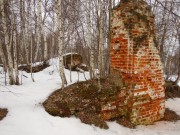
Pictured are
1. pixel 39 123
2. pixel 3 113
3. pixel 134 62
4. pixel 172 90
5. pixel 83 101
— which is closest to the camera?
pixel 39 123

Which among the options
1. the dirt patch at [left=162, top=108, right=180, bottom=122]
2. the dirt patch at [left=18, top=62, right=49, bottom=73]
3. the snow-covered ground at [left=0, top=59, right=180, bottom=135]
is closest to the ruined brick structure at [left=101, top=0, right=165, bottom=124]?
the snow-covered ground at [left=0, top=59, right=180, bottom=135]

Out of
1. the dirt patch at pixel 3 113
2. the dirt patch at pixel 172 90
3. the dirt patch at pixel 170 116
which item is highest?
the dirt patch at pixel 3 113

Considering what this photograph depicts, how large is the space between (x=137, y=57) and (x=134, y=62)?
0.47 feet

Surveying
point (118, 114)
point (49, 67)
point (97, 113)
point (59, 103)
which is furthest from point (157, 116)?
point (49, 67)

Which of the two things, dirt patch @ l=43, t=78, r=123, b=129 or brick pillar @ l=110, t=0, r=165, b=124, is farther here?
brick pillar @ l=110, t=0, r=165, b=124

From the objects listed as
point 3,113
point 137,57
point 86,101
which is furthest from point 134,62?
point 3,113

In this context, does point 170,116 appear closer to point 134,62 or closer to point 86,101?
point 134,62

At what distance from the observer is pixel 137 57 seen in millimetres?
4996

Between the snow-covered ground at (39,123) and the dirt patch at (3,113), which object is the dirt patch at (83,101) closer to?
the snow-covered ground at (39,123)

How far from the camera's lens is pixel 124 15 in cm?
503

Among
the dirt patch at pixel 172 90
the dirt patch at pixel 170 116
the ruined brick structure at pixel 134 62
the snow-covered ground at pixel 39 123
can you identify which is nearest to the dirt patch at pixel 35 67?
the snow-covered ground at pixel 39 123

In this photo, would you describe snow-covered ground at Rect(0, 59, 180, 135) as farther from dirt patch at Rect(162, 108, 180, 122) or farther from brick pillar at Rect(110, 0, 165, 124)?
brick pillar at Rect(110, 0, 165, 124)

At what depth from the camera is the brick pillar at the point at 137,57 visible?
16.3 ft

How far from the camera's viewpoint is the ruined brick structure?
16.3 feet
